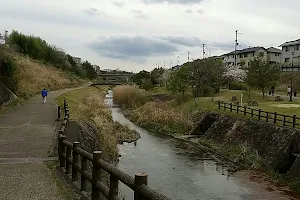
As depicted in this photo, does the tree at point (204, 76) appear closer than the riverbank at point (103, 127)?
No

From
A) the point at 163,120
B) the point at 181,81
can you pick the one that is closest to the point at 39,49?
the point at 181,81

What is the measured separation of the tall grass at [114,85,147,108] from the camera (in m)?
47.2

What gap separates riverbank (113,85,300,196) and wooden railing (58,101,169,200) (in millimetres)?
11180

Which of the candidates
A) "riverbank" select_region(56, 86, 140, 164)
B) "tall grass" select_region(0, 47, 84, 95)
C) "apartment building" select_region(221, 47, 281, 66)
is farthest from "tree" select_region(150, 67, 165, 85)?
"riverbank" select_region(56, 86, 140, 164)

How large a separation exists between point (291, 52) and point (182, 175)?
5678 centimetres

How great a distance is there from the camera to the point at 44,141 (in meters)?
13.2

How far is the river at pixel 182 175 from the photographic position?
14570 millimetres

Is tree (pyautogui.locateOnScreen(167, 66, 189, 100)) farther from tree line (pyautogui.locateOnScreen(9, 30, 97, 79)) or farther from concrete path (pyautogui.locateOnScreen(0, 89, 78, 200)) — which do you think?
tree line (pyautogui.locateOnScreen(9, 30, 97, 79))

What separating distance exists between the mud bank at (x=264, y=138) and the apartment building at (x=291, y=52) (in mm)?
42110

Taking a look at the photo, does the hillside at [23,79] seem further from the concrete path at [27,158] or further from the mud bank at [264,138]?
the mud bank at [264,138]

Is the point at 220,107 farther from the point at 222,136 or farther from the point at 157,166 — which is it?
the point at 157,166

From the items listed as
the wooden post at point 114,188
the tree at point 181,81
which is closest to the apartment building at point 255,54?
the tree at point 181,81

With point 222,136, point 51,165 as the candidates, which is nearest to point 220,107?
point 222,136

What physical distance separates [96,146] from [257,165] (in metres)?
9.38
